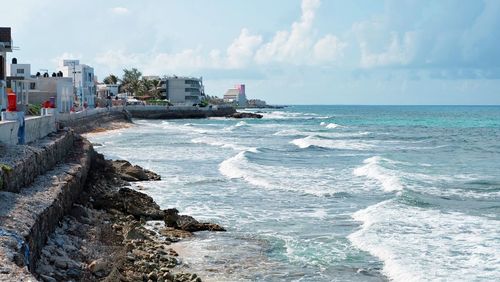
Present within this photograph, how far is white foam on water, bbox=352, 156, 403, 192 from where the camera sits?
24.9m

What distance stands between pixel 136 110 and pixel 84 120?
129 feet

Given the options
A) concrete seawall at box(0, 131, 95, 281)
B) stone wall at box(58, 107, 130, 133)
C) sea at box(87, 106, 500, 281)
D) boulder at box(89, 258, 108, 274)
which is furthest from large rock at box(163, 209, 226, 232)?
stone wall at box(58, 107, 130, 133)

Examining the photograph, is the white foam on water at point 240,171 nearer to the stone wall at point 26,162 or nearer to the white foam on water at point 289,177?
the white foam on water at point 289,177

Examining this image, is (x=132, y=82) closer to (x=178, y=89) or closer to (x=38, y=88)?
(x=178, y=89)

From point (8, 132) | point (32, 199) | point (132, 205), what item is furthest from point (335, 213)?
point (8, 132)

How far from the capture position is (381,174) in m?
28.7

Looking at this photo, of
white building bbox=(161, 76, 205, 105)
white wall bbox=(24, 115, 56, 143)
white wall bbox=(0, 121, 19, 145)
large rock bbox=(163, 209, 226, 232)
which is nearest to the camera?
large rock bbox=(163, 209, 226, 232)

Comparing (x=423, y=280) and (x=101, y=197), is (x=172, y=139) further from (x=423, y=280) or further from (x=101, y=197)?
(x=423, y=280)

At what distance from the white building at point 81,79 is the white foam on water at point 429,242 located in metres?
65.9

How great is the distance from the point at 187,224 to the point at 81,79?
71.2m

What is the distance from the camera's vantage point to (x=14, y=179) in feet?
47.8

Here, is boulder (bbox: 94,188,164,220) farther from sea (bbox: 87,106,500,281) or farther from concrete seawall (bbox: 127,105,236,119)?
concrete seawall (bbox: 127,105,236,119)

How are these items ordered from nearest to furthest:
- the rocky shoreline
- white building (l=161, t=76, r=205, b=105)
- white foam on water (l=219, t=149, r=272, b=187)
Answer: the rocky shoreline < white foam on water (l=219, t=149, r=272, b=187) < white building (l=161, t=76, r=205, b=105)

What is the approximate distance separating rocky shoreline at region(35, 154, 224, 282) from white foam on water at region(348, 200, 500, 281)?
13.3 feet
